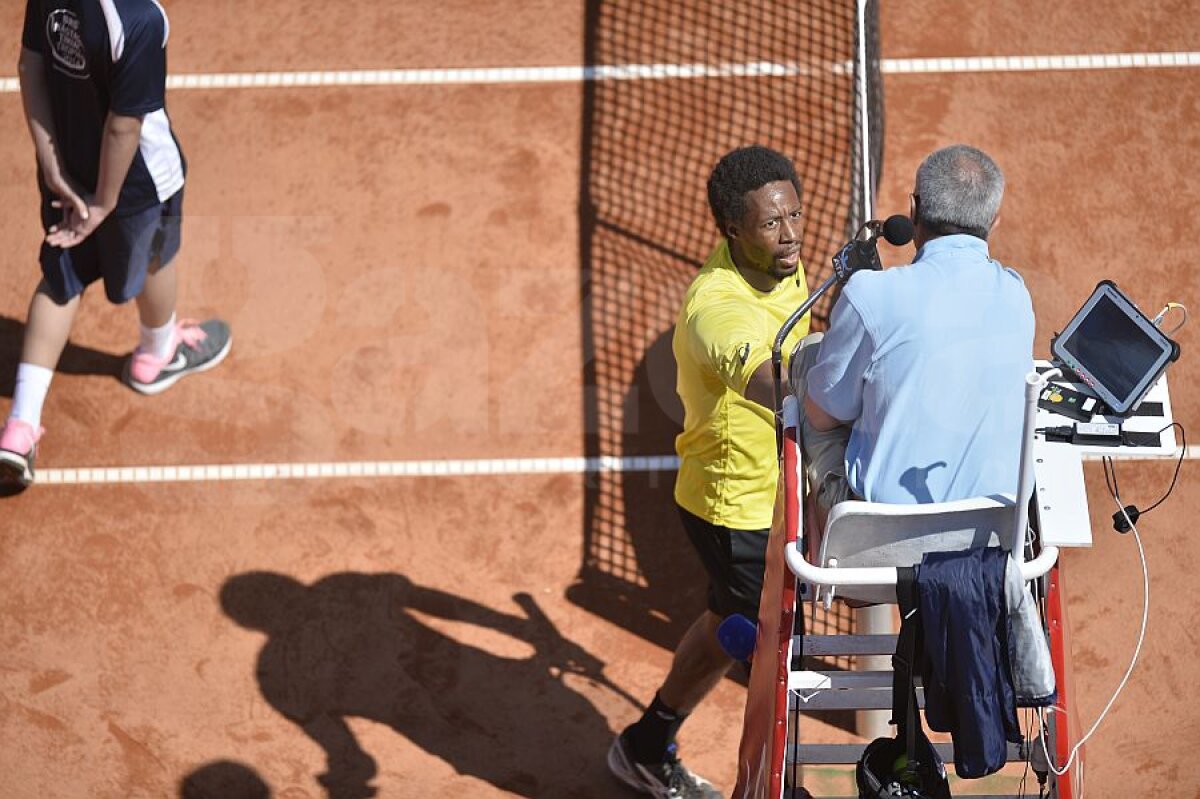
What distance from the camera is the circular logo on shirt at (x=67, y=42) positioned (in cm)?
640

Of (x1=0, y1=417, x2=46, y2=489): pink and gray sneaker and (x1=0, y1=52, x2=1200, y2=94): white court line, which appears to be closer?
(x1=0, y1=417, x2=46, y2=489): pink and gray sneaker

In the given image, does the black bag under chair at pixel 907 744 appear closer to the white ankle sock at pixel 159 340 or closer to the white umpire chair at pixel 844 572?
the white umpire chair at pixel 844 572

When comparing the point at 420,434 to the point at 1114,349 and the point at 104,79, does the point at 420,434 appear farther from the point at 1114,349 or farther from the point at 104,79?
the point at 1114,349

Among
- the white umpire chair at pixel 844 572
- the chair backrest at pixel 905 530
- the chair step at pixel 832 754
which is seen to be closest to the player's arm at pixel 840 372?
the white umpire chair at pixel 844 572

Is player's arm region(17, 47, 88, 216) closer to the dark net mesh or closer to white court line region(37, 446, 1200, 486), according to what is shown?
white court line region(37, 446, 1200, 486)

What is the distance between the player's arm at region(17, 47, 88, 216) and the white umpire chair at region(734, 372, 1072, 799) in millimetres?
4020

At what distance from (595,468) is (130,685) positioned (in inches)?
97.2

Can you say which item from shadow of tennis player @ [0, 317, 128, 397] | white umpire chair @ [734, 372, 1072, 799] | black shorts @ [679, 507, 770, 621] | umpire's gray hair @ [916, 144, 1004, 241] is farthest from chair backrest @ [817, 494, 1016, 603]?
shadow of tennis player @ [0, 317, 128, 397]

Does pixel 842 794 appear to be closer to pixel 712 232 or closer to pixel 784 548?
pixel 784 548

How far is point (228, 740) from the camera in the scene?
6.67 metres

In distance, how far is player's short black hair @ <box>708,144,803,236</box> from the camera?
18.3 ft

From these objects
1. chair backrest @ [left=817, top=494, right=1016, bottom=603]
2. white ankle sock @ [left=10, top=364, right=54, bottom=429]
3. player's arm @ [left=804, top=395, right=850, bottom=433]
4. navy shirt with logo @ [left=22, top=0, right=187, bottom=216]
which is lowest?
white ankle sock @ [left=10, top=364, right=54, bottom=429]

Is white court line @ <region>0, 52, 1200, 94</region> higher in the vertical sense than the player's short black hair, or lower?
higher

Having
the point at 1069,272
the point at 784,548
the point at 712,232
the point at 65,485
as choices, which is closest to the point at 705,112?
the point at 712,232
